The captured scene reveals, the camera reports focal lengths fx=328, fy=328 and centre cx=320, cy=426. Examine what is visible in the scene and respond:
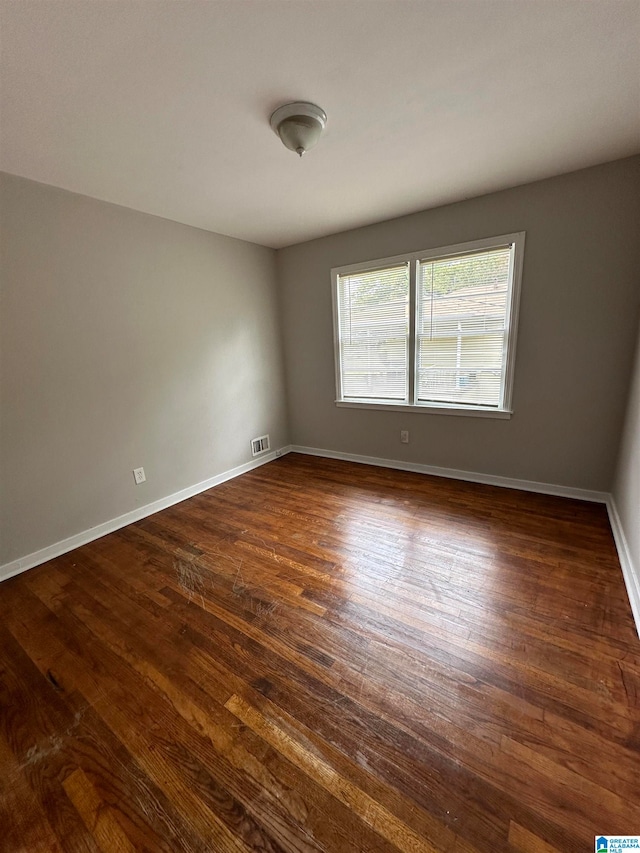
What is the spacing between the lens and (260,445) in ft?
13.2

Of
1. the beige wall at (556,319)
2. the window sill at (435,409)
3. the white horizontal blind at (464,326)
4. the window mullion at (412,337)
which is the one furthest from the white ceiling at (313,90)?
the window sill at (435,409)

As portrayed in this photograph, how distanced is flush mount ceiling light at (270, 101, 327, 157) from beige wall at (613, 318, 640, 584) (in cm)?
242

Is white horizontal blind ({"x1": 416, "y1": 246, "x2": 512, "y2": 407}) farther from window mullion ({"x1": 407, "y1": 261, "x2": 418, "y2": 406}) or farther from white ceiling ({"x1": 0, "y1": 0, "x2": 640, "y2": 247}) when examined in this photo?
white ceiling ({"x1": 0, "y1": 0, "x2": 640, "y2": 247})

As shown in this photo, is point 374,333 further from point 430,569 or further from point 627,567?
point 627,567

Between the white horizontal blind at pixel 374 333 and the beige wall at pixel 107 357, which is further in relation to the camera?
the white horizontal blind at pixel 374 333

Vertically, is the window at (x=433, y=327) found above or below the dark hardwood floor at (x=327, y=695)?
above

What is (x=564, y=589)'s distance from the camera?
1795mm

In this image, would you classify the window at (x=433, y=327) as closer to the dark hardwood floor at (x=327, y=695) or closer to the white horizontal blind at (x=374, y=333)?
the white horizontal blind at (x=374, y=333)

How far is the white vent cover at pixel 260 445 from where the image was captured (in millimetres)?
3934

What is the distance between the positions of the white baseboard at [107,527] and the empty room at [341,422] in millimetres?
Answer: 21

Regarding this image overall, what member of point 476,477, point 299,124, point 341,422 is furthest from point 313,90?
point 476,477

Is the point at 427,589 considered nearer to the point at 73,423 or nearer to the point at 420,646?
the point at 420,646

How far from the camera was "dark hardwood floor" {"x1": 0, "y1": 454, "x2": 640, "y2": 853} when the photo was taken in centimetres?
97

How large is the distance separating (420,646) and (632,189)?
3.14m
